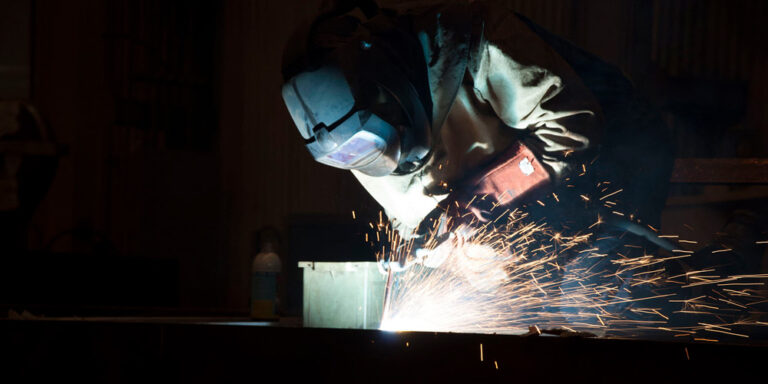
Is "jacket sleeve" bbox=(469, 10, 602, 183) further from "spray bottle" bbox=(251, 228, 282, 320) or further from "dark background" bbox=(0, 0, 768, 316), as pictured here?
"dark background" bbox=(0, 0, 768, 316)

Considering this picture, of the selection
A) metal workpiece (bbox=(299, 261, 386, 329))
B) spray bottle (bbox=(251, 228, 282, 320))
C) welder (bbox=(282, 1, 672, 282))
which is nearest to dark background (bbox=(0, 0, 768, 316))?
welder (bbox=(282, 1, 672, 282))

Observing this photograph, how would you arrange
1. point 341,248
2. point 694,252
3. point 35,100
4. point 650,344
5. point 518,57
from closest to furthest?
point 650,344 < point 518,57 < point 694,252 < point 341,248 < point 35,100

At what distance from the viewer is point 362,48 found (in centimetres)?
190

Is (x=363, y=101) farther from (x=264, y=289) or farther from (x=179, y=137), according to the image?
(x=179, y=137)

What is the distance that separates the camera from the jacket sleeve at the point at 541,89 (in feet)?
6.68

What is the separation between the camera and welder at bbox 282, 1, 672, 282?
74.0 inches

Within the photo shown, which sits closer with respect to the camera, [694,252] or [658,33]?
[694,252]

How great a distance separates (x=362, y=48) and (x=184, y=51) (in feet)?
15.9

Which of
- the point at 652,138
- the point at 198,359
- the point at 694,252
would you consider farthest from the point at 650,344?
the point at 694,252

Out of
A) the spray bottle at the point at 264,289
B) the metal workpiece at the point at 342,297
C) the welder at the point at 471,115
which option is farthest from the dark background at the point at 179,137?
the metal workpiece at the point at 342,297

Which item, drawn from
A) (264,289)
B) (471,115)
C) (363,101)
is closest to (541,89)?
(471,115)

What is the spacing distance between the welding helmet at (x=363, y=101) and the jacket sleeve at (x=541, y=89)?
257 millimetres

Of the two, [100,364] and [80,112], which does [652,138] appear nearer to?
[100,364]

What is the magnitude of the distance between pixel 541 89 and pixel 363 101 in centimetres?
58
